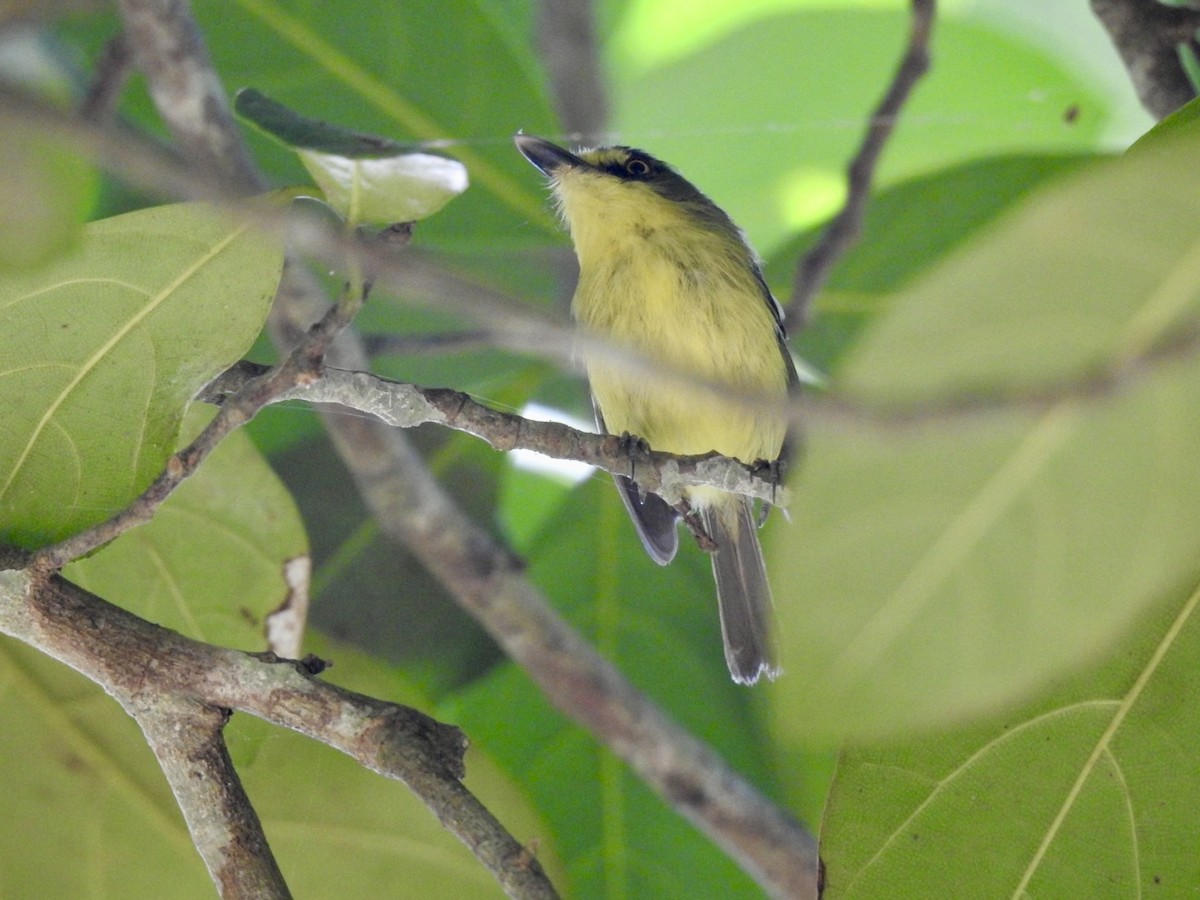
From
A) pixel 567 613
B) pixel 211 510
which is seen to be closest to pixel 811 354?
pixel 567 613

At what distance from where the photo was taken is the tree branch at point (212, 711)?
134cm

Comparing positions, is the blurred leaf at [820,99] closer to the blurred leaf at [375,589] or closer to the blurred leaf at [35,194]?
the blurred leaf at [375,589]

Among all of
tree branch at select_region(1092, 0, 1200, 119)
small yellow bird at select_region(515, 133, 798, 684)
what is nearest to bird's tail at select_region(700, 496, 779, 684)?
small yellow bird at select_region(515, 133, 798, 684)

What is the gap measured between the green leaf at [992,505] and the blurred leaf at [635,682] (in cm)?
196

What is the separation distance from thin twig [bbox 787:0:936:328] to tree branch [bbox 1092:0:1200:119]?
1.26 feet

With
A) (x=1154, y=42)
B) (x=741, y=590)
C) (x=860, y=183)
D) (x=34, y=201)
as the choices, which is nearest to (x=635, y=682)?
(x=741, y=590)

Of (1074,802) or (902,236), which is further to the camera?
(902,236)

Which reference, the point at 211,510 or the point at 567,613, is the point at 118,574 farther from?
the point at 567,613

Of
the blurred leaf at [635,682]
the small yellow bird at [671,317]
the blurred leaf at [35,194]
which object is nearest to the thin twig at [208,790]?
the blurred leaf at [35,194]

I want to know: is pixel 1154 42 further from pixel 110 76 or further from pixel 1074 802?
pixel 110 76

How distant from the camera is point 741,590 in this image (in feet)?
9.76

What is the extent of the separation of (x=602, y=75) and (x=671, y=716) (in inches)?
78.8

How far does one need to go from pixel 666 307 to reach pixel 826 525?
6.15 feet

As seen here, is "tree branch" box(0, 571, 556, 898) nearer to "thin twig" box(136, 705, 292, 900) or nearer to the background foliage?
"thin twig" box(136, 705, 292, 900)
